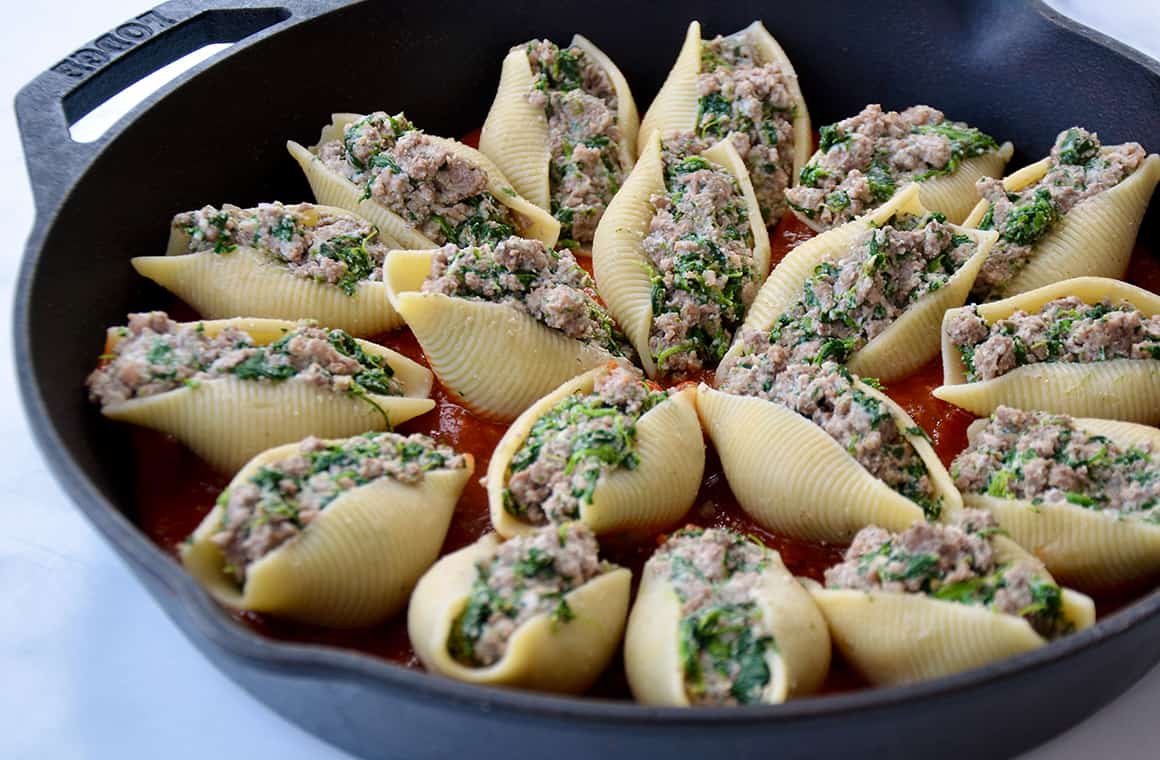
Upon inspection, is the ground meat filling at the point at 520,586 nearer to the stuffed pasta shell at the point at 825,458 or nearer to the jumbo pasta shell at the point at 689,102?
the stuffed pasta shell at the point at 825,458

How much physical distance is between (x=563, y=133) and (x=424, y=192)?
0.65 m

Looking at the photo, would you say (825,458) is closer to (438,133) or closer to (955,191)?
(955,191)

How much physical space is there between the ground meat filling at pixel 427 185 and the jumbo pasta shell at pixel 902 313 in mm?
917

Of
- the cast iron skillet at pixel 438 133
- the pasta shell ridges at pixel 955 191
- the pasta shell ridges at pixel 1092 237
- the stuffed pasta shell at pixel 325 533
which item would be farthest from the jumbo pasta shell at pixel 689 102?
the stuffed pasta shell at pixel 325 533

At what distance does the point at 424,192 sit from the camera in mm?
4145

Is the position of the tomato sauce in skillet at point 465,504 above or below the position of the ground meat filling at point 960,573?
below

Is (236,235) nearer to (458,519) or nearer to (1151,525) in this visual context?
(458,519)

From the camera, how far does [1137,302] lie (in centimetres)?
374

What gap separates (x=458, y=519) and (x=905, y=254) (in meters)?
1.56

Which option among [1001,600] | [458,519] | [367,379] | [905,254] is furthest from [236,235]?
[1001,600]

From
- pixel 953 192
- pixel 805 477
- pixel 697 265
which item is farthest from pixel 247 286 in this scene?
pixel 953 192

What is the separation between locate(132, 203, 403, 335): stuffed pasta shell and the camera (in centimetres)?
386

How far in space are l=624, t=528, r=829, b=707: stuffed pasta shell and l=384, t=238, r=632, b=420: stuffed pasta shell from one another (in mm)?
788

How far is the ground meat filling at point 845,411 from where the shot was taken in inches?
131
